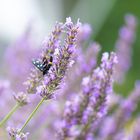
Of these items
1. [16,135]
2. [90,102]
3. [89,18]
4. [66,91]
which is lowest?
[16,135]

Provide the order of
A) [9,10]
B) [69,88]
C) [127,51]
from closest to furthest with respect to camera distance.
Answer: [69,88], [127,51], [9,10]

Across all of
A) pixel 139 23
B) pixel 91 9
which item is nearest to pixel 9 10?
pixel 91 9

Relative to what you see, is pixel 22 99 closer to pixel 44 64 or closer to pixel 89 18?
pixel 44 64

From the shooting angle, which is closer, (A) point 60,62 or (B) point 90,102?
(A) point 60,62

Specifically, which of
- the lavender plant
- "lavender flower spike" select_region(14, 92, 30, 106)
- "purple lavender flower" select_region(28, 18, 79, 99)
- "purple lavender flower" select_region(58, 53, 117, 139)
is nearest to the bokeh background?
the lavender plant

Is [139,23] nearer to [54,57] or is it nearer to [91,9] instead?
[91,9]

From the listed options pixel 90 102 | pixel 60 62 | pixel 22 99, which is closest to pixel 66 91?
pixel 90 102
